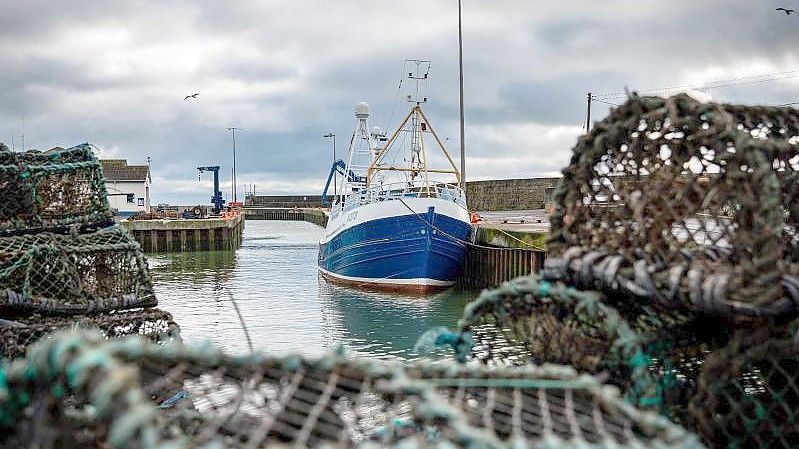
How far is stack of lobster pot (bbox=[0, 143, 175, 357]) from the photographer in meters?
5.35

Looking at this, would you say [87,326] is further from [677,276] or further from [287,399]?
[677,276]

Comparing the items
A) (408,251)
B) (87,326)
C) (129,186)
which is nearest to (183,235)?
(129,186)

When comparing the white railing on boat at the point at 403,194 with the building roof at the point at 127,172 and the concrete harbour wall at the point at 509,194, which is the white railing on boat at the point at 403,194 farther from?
the building roof at the point at 127,172

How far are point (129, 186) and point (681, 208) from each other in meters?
47.1

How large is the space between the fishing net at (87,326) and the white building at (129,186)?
4070 centimetres

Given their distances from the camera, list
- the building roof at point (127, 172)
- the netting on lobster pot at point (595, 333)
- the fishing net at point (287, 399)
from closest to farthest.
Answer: the fishing net at point (287, 399) < the netting on lobster pot at point (595, 333) < the building roof at point (127, 172)

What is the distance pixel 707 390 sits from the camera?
2.74 metres

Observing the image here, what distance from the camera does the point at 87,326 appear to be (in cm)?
524

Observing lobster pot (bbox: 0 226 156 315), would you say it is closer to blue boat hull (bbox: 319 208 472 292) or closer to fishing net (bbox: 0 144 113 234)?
fishing net (bbox: 0 144 113 234)

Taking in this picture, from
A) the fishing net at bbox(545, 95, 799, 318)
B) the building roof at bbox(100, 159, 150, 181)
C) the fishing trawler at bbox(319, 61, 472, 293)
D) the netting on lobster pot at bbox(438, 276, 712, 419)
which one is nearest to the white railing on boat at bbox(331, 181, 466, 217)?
the fishing trawler at bbox(319, 61, 472, 293)

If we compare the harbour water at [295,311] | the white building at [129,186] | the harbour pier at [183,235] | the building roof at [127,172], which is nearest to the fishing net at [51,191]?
the harbour water at [295,311]

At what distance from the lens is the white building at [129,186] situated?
149 feet

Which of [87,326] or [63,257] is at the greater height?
[63,257]

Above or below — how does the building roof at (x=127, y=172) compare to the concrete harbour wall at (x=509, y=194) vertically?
above
